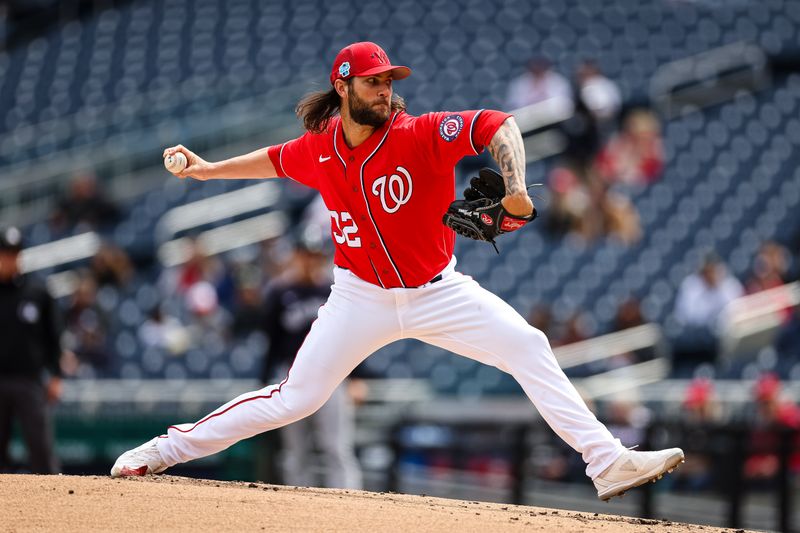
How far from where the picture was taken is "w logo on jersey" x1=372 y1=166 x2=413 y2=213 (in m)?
5.16

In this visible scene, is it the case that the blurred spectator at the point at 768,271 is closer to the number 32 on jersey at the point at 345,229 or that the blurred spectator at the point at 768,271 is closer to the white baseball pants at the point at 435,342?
the white baseball pants at the point at 435,342

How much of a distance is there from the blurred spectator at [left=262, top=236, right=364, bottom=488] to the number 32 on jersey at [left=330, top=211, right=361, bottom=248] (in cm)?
306

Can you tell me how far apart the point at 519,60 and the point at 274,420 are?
13.0 meters

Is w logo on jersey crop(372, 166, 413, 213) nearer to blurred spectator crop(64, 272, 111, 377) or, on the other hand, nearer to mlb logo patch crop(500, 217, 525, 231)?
mlb logo patch crop(500, 217, 525, 231)

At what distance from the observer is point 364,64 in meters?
5.18

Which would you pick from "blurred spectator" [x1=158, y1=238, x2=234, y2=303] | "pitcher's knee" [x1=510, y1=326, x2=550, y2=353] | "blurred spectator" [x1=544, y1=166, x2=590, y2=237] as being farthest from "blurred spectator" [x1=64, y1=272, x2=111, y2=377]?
"pitcher's knee" [x1=510, y1=326, x2=550, y2=353]

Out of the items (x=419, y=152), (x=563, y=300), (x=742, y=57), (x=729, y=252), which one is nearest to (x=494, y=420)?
(x=563, y=300)

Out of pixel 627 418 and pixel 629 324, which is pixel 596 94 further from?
pixel 627 418

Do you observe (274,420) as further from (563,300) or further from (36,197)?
(36,197)

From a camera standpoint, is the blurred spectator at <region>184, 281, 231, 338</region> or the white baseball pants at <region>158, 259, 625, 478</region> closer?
the white baseball pants at <region>158, 259, 625, 478</region>

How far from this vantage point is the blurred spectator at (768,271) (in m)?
12.9

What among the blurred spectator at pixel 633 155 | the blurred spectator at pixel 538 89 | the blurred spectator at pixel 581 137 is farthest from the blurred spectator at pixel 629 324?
the blurred spectator at pixel 538 89

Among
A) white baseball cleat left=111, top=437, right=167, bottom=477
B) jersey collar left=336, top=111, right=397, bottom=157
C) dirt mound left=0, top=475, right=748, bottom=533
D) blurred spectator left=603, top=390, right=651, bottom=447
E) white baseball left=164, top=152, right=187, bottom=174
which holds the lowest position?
blurred spectator left=603, top=390, right=651, bottom=447

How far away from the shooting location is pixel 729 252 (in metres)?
14.2
